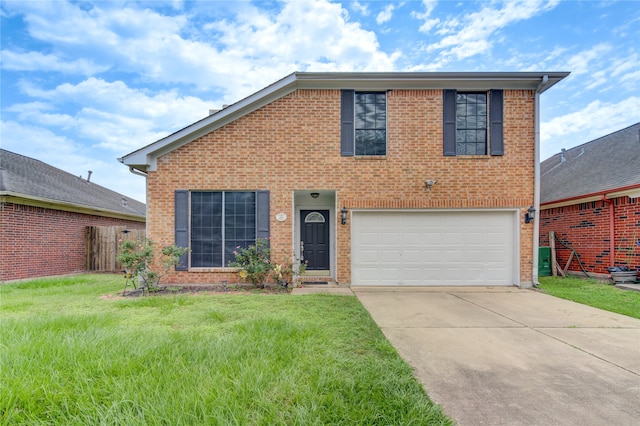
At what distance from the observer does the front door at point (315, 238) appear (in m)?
9.02

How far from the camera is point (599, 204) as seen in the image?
8781 millimetres

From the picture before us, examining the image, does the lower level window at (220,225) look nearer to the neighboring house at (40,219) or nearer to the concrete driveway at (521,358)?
the concrete driveway at (521,358)

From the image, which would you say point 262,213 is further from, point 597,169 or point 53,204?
point 597,169

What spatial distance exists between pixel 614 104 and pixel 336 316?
14.8 m

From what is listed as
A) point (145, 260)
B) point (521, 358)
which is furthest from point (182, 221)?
point (521, 358)

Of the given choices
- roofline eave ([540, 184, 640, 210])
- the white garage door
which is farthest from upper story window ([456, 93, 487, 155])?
roofline eave ([540, 184, 640, 210])

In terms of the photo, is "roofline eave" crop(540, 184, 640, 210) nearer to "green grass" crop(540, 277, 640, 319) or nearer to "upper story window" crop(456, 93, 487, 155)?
"green grass" crop(540, 277, 640, 319)

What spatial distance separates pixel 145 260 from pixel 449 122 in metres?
8.43

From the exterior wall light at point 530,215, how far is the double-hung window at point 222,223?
6819 millimetres

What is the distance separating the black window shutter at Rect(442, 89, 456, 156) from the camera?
7.75 meters

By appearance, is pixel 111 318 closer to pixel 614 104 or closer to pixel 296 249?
pixel 296 249

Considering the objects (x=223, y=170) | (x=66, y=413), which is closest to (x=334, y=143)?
(x=223, y=170)

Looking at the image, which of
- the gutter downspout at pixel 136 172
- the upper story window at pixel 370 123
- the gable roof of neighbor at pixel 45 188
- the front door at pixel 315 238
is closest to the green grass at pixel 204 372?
the gutter downspout at pixel 136 172

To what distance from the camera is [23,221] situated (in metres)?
9.07
